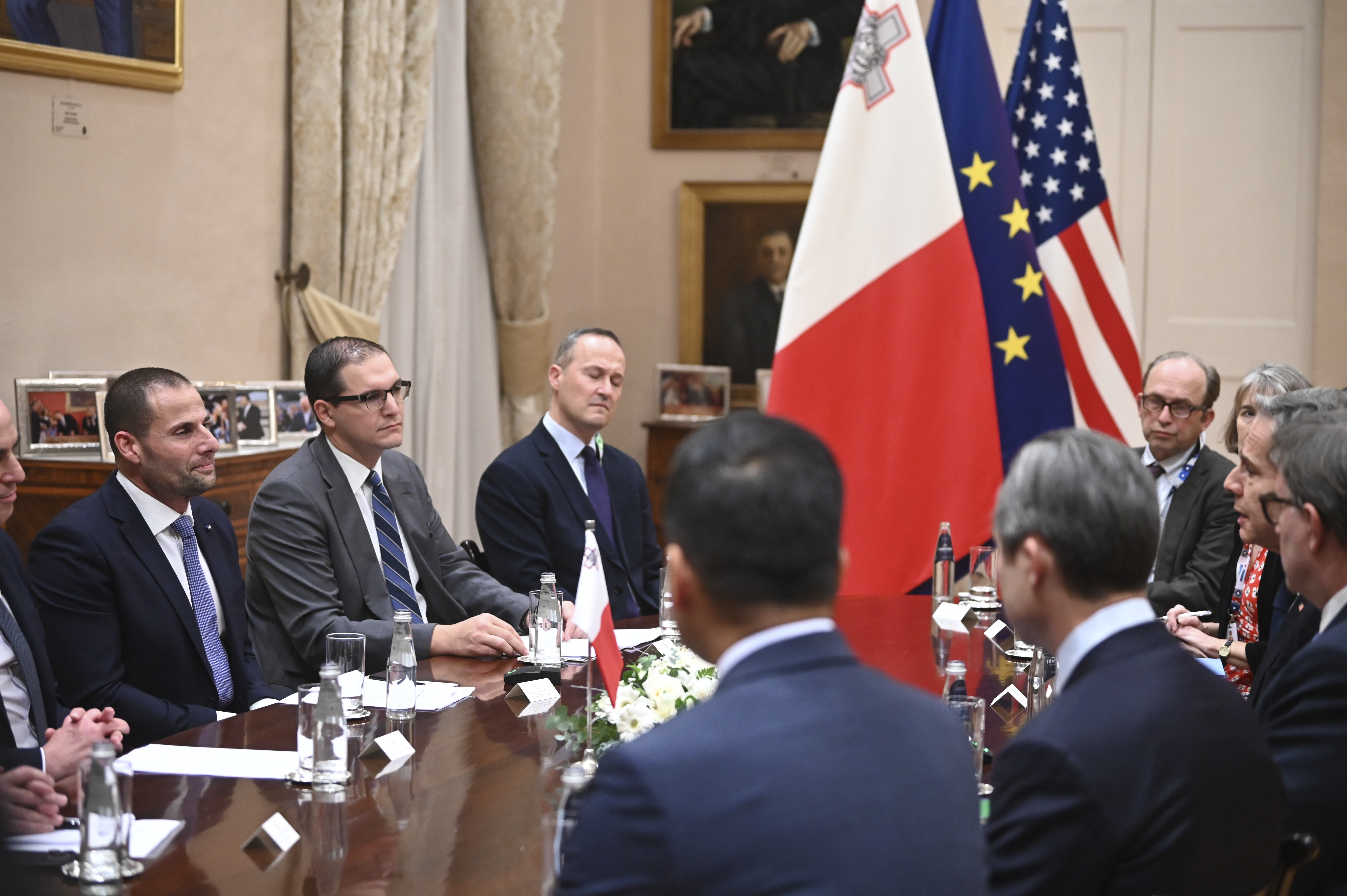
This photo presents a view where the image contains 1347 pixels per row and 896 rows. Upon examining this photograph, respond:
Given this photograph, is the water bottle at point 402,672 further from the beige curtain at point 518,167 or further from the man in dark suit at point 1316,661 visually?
the beige curtain at point 518,167

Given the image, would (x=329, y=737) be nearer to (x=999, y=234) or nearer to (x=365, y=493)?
(x=365, y=493)

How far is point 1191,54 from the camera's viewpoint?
7730mm

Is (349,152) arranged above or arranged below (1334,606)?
above

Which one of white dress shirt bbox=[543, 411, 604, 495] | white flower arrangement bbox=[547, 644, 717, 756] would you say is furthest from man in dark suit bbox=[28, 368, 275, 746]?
white dress shirt bbox=[543, 411, 604, 495]

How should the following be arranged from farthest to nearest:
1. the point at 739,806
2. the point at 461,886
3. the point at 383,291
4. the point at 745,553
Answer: the point at 383,291, the point at 461,886, the point at 745,553, the point at 739,806

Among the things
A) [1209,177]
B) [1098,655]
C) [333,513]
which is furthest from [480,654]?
[1209,177]

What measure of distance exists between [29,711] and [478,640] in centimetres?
104

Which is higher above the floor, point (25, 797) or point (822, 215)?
point (822, 215)

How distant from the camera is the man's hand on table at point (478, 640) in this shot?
3383 millimetres

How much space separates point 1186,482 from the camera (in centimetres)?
465

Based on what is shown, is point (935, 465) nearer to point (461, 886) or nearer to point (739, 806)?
point (461, 886)

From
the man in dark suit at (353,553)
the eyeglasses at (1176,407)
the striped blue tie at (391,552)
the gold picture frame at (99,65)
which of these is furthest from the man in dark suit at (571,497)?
the gold picture frame at (99,65)

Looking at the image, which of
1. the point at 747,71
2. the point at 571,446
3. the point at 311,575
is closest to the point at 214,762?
the point at 311,575

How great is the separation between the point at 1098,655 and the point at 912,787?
482mm
